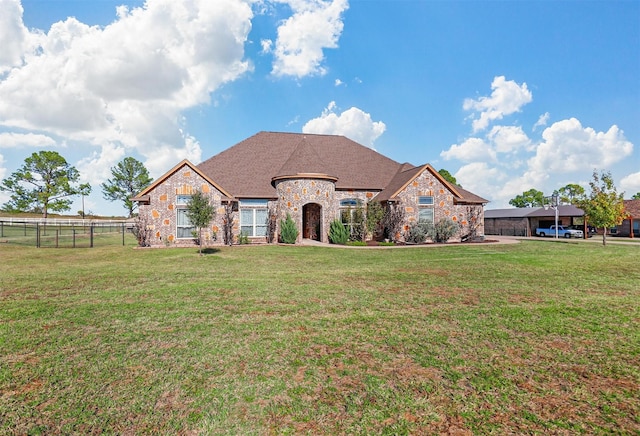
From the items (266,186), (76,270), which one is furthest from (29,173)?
(76,270)

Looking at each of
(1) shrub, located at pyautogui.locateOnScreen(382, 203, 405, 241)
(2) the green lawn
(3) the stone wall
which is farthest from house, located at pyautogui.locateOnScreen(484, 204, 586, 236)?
(2) the green lawn

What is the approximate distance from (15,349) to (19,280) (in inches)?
286

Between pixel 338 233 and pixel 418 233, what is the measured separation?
5805 mm

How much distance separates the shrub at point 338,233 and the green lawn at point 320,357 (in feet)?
43.9

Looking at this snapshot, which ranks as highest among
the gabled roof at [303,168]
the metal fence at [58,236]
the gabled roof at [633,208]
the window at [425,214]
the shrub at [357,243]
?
the gabled roof at [303,168]

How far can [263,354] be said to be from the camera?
4.67m

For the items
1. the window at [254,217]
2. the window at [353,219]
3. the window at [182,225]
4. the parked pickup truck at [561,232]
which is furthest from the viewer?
the parked pickup truck at [561,232]

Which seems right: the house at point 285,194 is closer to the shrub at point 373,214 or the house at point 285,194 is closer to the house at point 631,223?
the shrub at point 373,214

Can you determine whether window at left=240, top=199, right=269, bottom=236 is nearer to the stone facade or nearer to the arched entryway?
the stone facade

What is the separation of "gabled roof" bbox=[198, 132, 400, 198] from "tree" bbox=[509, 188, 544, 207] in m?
71.8

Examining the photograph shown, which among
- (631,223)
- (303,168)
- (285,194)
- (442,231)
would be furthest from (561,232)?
(285,194)

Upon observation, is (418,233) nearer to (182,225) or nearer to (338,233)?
(338,233)

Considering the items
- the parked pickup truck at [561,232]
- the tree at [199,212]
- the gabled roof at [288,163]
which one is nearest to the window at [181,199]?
the gabled roof at [288,163]

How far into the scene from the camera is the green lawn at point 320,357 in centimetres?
321
